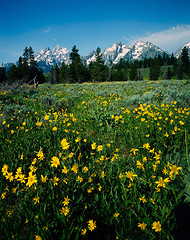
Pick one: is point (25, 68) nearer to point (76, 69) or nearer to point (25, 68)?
point (25, 68)

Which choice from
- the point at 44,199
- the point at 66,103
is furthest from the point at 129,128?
the point at 66,103

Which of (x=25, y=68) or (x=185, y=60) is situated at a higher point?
(x=185, y=60)

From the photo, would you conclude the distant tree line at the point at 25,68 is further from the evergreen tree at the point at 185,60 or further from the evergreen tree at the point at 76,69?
the evergreen tree at the point at 185,60

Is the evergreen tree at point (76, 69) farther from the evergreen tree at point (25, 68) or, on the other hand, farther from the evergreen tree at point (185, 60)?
the evergreen tree at point (185, 60)

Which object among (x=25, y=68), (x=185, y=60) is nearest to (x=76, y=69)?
(x=25, y=68)

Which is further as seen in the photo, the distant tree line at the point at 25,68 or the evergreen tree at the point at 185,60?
the evergreen tree at the point at 185,60

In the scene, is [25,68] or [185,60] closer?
[25,68]

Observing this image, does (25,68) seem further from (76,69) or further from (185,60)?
(185,60)

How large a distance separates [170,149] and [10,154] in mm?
3433

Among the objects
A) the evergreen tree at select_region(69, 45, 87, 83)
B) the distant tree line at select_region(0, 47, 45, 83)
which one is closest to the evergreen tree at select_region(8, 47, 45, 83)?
the distant tree line at select_region(0, 47, 45, 83)

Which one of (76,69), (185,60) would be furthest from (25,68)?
(185,60)

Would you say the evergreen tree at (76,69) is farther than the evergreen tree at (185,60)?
No

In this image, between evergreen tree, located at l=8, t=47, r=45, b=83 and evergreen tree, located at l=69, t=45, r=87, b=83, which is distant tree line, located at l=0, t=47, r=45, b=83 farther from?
evergreen tree, located at l=69, t=45, r=87, b=83

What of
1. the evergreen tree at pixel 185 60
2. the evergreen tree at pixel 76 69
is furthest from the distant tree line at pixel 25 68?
the evergreen tree at pixel 185 60
